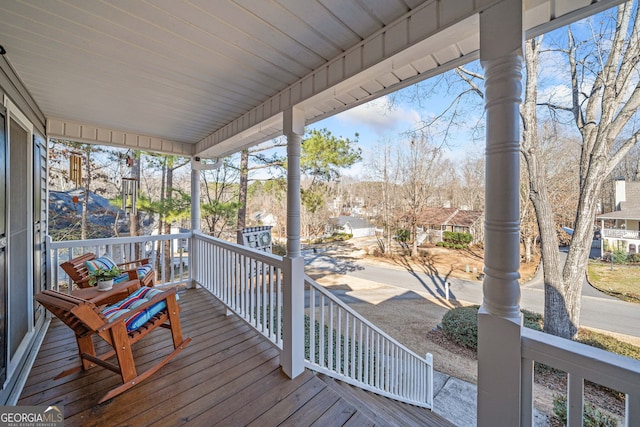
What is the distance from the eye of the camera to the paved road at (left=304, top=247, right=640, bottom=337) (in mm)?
4938

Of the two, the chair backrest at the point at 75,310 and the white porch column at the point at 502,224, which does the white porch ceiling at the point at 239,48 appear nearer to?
the white porch column at the point at 502,224

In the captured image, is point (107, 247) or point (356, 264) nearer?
point (107, 247)

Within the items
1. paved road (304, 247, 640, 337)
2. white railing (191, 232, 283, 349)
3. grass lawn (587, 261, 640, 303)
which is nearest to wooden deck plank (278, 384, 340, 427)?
white railing (191, 232, 283, 349)

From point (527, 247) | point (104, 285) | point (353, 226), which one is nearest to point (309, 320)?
point (104, 285)

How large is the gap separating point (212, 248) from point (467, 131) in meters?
6.38

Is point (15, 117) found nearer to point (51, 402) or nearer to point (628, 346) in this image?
point (51, 402)

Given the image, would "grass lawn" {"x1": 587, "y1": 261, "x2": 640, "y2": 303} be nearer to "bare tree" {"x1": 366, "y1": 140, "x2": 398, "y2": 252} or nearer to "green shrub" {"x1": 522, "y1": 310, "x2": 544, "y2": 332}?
"green shrub" {"x1": 522, "y1": 310, "x2": 544, "y2": 332}

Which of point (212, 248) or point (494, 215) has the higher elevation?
point (494, 215)

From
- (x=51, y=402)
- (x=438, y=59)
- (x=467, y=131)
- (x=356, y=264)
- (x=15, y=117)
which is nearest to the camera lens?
(x=438, y=59)

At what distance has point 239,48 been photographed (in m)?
1.71

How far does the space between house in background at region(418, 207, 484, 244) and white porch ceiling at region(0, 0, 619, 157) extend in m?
11.6

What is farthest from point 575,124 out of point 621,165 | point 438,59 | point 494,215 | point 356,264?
point 356,264

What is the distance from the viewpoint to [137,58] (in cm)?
185

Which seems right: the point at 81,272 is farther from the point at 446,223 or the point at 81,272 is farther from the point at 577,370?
the point at 446,223
